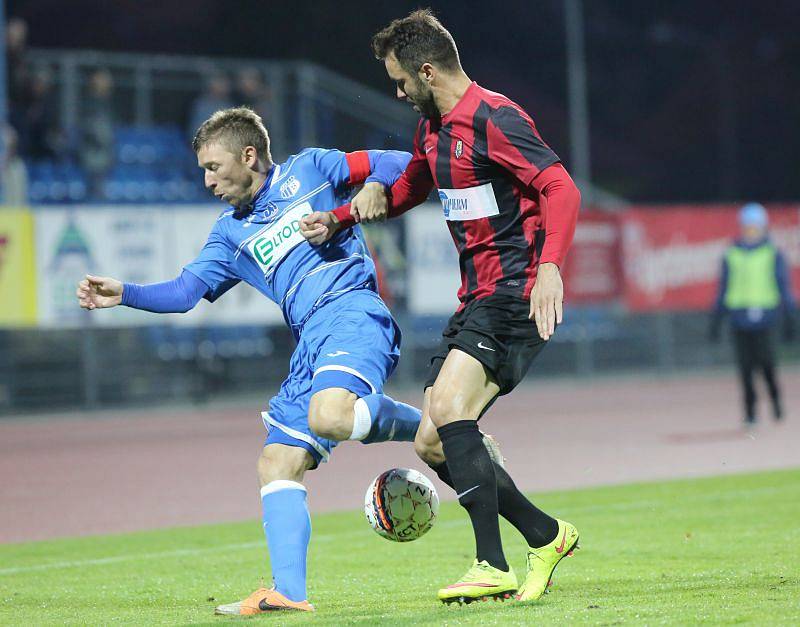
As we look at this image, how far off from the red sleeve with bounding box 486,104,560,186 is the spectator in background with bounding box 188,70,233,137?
15955 millimetres

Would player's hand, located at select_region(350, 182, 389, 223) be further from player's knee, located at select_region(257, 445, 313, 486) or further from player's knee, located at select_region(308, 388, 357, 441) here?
player's knee, located at select_region(257, 445, 313, 486)

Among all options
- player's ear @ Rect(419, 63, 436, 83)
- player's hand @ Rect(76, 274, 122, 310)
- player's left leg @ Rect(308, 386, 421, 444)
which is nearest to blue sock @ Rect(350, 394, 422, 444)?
player's left leg @ Rect(308, 386, 421, 444)

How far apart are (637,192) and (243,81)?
17022 millimetres

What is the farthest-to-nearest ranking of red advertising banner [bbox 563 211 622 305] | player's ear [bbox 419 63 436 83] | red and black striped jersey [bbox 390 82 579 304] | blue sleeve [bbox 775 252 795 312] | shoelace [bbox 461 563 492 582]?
red advertising banner [bbox 563 211 622 305]
blue sleeve [bbox 775 252 795 312]
player's ear [bbox 419 63 436 83]
red and black striped jersey [bbox 390 82 579 304]
shoelace [bbox 461 563 492 582]

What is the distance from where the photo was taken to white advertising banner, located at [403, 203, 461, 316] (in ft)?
69.2

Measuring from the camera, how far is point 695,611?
17.9 feet

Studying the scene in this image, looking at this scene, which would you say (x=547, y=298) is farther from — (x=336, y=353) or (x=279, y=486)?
(x=279, y=486)

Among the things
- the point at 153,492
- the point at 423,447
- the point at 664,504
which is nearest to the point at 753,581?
the point at 423,447

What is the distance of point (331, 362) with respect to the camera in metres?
6.10

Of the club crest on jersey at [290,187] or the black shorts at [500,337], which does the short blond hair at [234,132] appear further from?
the black shorts at [500,337]

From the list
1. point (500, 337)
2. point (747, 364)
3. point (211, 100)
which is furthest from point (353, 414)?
point (211, 100)

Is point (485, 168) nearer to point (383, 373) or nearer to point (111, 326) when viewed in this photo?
point (383, 373)

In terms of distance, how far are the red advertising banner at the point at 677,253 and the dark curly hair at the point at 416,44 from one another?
696 inches

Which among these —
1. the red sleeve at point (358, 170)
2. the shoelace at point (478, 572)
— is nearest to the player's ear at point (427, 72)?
the red sleeve at point (358, 170)
